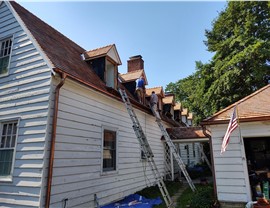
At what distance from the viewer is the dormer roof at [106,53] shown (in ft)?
31.2

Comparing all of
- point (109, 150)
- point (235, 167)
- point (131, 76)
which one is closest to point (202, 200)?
point (235, 167)

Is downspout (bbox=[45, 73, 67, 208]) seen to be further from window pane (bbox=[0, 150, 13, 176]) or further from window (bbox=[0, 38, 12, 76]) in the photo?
window (bbox=[0, 38, 12, 76])

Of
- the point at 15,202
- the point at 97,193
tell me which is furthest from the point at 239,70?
the point at 15,202

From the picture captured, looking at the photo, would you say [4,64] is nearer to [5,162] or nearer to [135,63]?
[5,162]

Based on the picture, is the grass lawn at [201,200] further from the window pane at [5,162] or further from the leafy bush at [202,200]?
the window pane at [5,162]

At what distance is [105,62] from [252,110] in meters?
6.55

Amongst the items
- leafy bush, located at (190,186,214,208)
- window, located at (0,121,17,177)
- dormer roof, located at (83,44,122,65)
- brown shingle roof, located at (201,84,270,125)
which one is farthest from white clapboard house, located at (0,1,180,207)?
brown shingle roof, located at (201,84,270,125)

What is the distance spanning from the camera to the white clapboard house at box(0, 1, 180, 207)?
5.96 metres

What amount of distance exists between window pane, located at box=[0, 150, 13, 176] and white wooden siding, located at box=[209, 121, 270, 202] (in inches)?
280

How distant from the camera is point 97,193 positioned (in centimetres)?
766

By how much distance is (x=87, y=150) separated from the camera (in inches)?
293

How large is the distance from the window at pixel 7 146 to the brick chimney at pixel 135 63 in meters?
10.5

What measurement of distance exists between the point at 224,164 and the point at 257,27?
48.9 feet

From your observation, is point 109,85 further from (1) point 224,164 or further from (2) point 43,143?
(1) point 224,164
